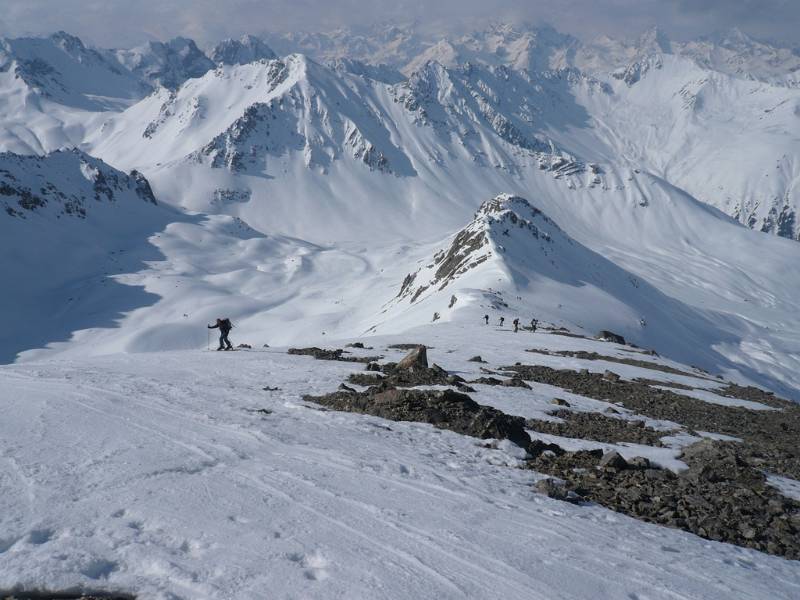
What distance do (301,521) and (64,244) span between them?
164m

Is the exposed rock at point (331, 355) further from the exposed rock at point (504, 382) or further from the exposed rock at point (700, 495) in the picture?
the exposed rock at point (700, 495)

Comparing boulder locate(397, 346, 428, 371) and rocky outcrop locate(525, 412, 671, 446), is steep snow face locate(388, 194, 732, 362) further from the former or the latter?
rocky outcrop locate(525, 412, 671, 446)

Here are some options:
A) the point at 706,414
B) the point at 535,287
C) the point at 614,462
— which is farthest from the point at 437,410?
the point at 535,287

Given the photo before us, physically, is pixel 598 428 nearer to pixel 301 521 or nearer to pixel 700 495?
pixel 700 495

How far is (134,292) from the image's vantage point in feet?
408

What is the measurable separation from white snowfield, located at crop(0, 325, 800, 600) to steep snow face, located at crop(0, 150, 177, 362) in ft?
321

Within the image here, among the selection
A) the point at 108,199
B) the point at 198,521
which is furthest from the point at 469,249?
the point at 108,199

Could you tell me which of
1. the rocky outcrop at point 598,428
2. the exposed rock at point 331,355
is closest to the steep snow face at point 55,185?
the exposed rock at point 331,355

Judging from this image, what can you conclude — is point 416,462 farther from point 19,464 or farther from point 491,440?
point 19,464

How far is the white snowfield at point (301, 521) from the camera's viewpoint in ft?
22.6

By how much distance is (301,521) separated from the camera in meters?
8.24

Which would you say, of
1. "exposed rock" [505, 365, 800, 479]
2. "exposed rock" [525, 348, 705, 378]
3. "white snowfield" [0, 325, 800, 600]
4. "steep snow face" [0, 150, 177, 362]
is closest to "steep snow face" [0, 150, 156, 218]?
"steep snow face" [0, 150, 177, 362]

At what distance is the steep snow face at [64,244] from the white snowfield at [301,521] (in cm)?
9773

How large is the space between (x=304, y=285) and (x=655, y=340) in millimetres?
90768
